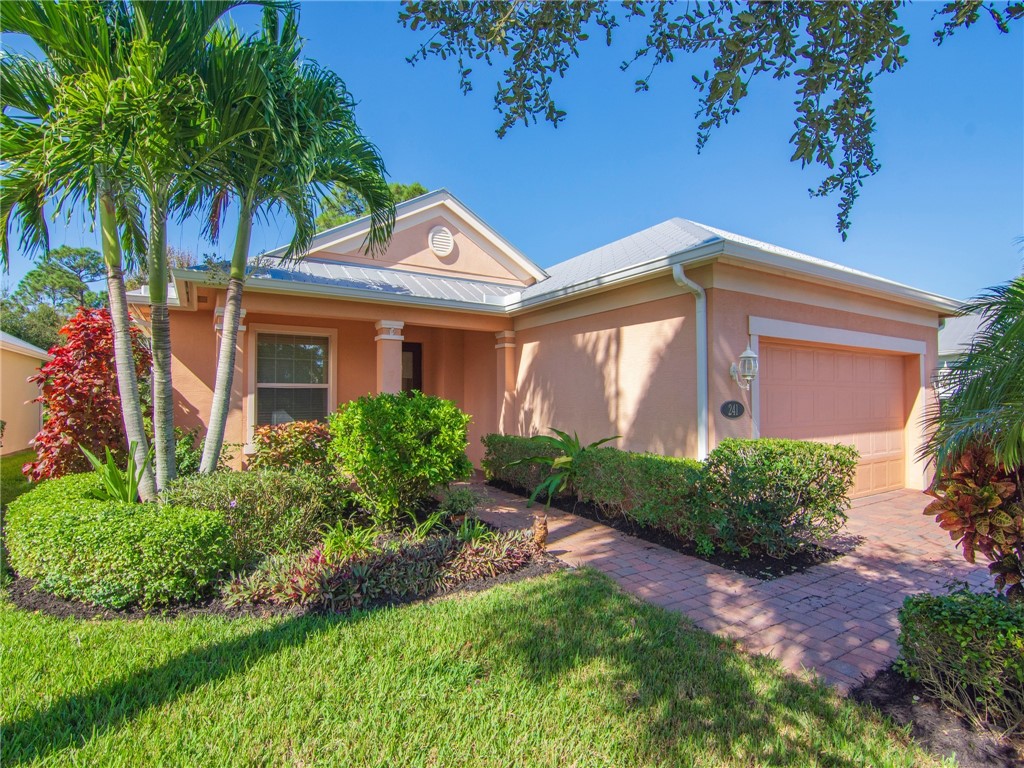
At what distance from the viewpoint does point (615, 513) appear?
270 inches

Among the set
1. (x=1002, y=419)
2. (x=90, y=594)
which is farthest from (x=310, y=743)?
(x=1002, y=419)

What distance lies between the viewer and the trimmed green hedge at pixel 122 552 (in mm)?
3893

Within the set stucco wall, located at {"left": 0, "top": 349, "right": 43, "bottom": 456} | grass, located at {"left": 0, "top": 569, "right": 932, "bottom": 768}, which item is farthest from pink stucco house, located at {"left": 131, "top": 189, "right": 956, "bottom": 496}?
stucco wall, located at {"left": 0, "top": 349, "right": 43, "bottom": 456}

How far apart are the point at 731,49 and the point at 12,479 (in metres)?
12.3

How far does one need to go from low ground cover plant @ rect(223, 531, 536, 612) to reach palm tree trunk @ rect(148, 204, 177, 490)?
6.37 ft

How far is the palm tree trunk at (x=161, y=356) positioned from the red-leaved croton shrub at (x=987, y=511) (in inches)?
261

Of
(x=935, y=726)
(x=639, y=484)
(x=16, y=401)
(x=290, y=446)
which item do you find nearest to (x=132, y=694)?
(x=935, y=726)

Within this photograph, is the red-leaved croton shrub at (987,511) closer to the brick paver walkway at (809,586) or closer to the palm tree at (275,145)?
the brick paver walkway at (809,586)

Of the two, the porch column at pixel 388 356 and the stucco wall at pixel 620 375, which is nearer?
the stucco wall at pixel 620 375

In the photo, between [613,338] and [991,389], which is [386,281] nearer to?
[613,338]

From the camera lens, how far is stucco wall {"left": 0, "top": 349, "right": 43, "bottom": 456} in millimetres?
12258

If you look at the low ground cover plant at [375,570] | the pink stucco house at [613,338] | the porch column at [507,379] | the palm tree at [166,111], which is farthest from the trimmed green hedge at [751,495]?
the palm tree at [166,111]

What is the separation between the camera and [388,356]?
27.9ft

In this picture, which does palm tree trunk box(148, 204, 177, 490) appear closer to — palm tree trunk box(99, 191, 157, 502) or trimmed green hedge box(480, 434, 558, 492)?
palm tree trunk box(99, 191, 157, 502)
